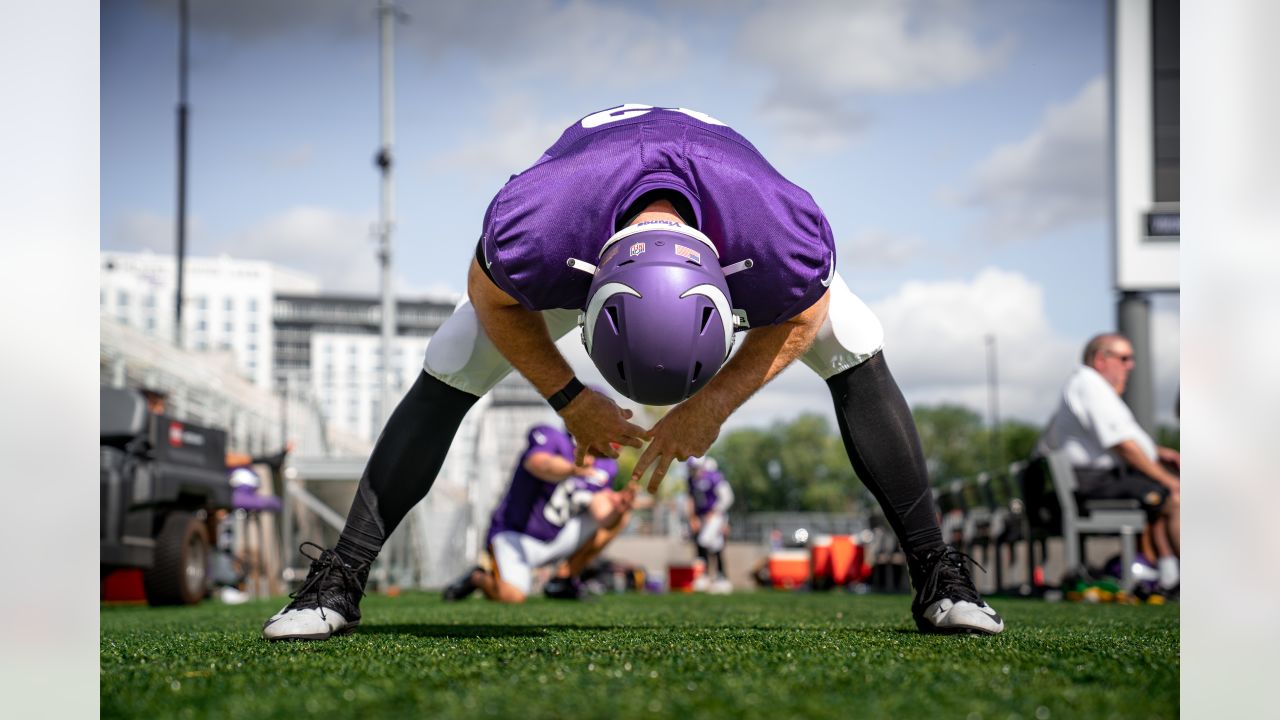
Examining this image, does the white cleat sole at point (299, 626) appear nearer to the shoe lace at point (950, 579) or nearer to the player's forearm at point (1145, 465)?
the shoe lace at point (950, 579)

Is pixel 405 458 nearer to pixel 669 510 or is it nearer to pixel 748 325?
pixel 748 325

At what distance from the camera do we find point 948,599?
314 centimetres

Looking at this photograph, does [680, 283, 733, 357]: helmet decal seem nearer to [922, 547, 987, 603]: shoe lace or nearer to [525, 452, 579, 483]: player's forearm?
[922, 547, 987, 603]: shoe lace

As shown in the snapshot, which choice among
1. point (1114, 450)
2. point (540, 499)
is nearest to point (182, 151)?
point (540, 499)

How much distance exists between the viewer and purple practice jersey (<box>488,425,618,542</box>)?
898 centimetres

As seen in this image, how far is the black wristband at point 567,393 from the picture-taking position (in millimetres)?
2828

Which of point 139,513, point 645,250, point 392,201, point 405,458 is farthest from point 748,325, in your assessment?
point 392,201

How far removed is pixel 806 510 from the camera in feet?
284

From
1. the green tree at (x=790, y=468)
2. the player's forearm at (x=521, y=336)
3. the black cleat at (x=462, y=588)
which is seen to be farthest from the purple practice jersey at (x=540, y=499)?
the green tree at (x=790, y=468)

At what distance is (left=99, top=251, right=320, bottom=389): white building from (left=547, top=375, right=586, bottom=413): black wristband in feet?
3.39

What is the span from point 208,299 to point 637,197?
63305 mm

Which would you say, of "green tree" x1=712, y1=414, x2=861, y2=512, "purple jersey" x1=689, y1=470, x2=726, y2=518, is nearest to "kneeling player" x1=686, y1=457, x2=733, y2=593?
"purple jersey" x1=689, y1=470, x2=726, y2=518

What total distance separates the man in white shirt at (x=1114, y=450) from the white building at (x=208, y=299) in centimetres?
576
